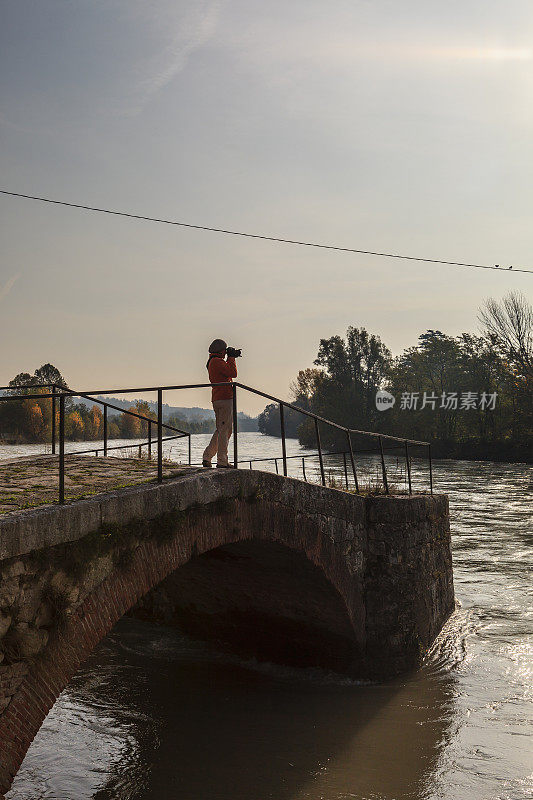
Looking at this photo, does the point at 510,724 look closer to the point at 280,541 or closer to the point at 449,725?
the point at 449,725

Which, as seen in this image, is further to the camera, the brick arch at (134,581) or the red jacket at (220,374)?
the red jacket at (220,374)

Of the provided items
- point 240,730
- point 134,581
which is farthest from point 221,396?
point 240,730

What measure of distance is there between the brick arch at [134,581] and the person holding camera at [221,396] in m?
0.86

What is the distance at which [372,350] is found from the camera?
261 ft

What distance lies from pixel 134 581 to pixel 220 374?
2.91m

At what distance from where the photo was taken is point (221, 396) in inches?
309

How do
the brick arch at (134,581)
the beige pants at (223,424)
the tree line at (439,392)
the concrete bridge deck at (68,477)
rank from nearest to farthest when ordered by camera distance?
the brick arch at (134,581) < the concrete bridge deck at (68,477) < the beige pants at (223,424) < the tree line at (439,392)

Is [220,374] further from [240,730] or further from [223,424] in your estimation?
[240,730]

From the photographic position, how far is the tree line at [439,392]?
55156mm

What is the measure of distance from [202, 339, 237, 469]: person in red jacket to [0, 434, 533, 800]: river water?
132 inches

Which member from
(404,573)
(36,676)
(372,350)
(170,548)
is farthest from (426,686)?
(372,350)

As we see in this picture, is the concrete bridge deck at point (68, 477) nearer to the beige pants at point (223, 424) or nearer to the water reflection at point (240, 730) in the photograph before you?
the beige pants at point (223, 424)

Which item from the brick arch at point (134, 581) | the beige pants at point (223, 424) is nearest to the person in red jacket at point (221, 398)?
the beige pants at point (223, 424)

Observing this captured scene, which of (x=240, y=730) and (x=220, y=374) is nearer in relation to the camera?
(x=220, y=374)
